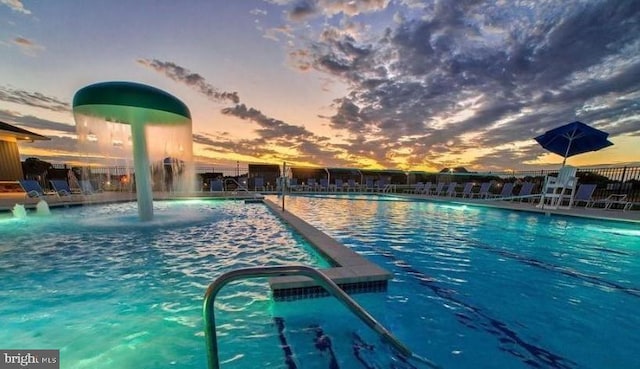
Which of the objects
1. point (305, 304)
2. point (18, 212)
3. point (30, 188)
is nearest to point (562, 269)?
point (305, 304)

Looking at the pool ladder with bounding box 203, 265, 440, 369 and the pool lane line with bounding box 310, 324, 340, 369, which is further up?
the pool ladder with bounding box 203, 265, 440, 369

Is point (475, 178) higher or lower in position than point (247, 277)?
higher

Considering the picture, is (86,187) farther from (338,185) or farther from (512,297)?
(338,185)

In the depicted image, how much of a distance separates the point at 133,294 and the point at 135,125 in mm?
5002

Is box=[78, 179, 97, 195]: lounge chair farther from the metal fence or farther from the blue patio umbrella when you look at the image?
the blue patio umbrella

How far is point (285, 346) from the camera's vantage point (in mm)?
2045

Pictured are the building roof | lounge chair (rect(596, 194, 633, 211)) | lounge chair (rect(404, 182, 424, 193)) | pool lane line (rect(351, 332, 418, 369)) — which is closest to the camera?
pool lane line (rect(351, 332, 418, 369))

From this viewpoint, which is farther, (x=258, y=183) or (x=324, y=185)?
(x=324, y=185)

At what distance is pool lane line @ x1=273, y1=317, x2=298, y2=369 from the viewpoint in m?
1.84

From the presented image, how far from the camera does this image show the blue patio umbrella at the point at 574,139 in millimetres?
9031

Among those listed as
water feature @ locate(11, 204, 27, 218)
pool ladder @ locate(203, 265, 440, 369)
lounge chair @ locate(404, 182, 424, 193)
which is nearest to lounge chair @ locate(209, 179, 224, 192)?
water feature @ locate(11, 204, 27, 218)

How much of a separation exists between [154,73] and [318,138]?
41.5 ft

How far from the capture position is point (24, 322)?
2266 millimetres

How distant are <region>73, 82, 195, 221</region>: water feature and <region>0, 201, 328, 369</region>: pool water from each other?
1.85m
